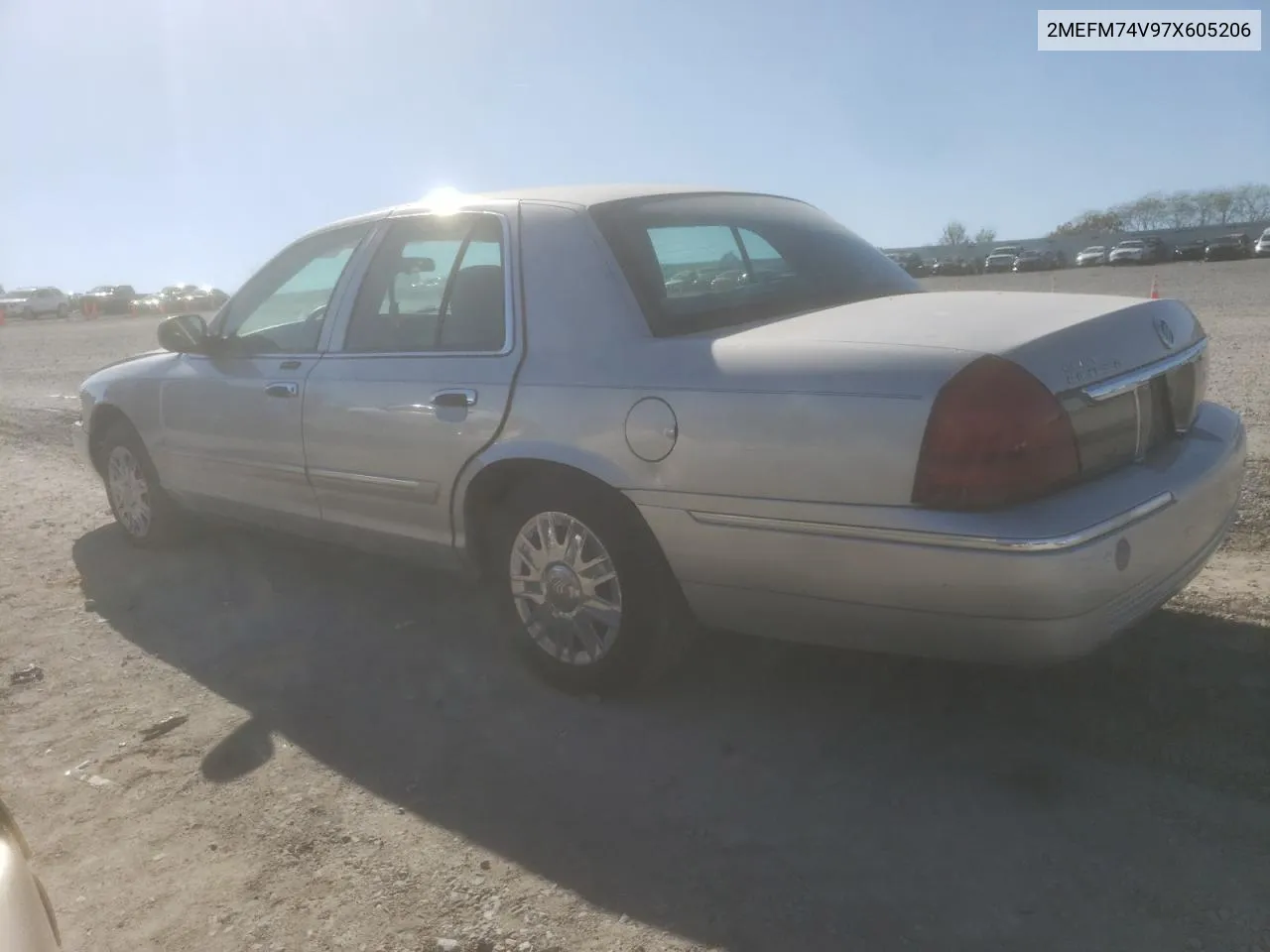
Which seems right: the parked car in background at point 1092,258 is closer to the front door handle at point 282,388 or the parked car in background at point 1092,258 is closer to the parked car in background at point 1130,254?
→ the parked car in background at point 1130,254

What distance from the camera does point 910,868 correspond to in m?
2.60

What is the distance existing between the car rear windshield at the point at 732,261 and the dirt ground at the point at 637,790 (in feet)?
4.15

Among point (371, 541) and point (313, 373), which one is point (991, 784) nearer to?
point (371, 541)

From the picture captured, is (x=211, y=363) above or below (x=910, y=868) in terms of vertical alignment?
above

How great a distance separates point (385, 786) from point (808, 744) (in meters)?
1.25

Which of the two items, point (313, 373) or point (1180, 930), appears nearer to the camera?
point (1180, 930)

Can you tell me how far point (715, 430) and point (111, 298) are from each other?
2272 inches

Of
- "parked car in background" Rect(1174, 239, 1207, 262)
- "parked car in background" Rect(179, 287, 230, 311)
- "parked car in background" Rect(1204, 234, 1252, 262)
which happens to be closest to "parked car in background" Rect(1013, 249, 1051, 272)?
"parked car in background" Rect(1174, 239, 1207, 262)

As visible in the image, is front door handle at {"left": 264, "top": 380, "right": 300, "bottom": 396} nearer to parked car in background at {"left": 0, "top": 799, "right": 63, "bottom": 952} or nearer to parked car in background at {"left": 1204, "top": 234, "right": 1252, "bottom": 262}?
parked car in background at {"left": 0, "top": 799, "right": 63, "bottom": 952}

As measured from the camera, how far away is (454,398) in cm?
373

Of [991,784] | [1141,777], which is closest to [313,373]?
[991,784]

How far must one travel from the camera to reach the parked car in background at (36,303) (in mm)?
50156

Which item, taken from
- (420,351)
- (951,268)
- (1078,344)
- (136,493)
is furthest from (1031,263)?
(1078,344)

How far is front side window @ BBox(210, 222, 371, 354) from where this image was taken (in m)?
4.52
